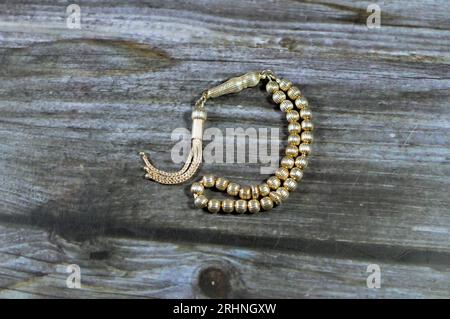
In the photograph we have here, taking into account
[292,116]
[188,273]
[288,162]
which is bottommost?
[188,273]

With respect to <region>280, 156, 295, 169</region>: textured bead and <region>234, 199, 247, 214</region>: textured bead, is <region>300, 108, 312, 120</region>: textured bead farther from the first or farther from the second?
<region>234, 199, 247, 214</region>: textured bead

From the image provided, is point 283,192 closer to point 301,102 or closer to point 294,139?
point 294,139

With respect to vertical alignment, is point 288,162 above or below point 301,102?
below

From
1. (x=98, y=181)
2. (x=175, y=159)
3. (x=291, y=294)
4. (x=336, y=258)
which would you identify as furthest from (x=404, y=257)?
(x=98, y=181)

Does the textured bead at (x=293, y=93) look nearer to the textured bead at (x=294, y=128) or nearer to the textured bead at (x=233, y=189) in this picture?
the textured bead at (x=294, y=128)

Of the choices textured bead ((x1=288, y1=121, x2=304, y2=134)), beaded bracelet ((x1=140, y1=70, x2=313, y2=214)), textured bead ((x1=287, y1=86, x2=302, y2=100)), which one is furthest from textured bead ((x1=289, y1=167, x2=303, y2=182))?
textured bead ((x1=287, y1=86, x2=302, y2=100))

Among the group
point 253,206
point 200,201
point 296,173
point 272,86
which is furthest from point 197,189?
point 272,86

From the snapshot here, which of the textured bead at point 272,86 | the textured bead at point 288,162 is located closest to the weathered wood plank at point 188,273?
the textured bead at point 288,162
